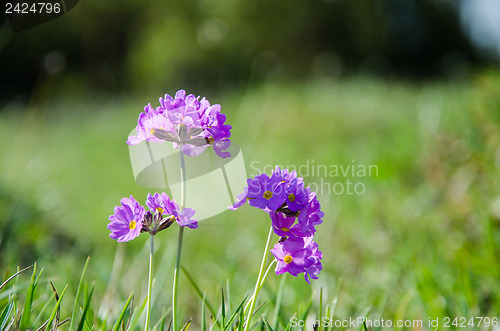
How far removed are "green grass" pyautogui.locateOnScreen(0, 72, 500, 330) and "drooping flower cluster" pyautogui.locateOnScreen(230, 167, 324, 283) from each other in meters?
0.19

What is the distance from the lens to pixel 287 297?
129cm

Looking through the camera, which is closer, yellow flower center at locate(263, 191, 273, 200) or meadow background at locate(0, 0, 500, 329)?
yellow flower center at locate(263, 191, 273, 200)

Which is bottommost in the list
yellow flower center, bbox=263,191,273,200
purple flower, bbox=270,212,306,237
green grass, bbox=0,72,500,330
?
green grass, bbox=0,72,500,330

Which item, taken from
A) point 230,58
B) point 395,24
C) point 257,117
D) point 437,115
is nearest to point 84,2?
point 230,58

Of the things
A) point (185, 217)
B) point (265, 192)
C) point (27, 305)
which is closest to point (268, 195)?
point (265, 192)

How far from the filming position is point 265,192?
1.93ft

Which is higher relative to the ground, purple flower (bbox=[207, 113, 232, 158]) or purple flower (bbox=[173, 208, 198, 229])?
purple flower (bbox=[207, 113, 232, 158])

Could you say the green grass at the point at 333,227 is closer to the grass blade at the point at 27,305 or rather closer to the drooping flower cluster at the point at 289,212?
the grass blade at the point at 27,305

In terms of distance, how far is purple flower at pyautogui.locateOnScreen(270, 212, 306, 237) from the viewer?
599 millimetres

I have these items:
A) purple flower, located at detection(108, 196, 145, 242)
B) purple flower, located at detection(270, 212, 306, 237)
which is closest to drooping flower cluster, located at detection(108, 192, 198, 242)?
purple flower, located at detection(108, 196, 145, 242)

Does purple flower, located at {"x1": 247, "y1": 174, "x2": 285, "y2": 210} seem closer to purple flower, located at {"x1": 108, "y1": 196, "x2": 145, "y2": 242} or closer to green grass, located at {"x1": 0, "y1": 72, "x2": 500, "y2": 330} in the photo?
purple flower, located at {"x1": 108, "y1": 196, "x2": 145, "y2": 242}

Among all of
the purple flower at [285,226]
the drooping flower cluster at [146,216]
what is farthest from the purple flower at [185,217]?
the purple flower at [285,226]

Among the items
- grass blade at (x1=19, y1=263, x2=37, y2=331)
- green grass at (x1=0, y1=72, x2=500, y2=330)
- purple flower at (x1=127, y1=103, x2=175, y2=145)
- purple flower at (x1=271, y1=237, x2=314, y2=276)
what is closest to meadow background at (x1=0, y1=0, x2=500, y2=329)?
green grass at (x1=0, y1=72, x2=500, y2=330)

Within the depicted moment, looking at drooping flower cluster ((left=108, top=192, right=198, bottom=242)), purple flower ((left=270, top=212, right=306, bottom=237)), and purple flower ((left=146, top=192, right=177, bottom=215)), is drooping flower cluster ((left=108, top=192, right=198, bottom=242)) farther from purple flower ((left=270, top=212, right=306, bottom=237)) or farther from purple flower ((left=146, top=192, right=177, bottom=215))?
purple flower ((left=270, top=212, right=306, bottom=237))
